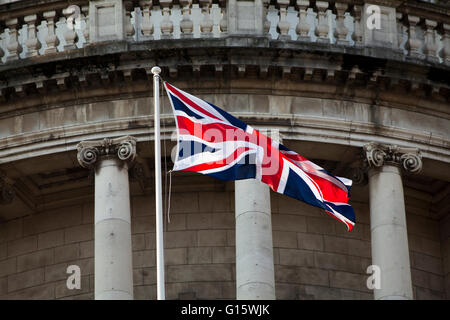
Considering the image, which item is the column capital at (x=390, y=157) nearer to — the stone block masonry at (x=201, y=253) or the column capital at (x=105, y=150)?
the stone block masonry at (x=201, y=253)

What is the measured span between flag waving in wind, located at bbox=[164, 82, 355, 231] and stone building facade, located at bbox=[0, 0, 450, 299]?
8.15ft

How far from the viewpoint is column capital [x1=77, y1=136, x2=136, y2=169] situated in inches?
1850

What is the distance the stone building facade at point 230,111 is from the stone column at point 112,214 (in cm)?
24

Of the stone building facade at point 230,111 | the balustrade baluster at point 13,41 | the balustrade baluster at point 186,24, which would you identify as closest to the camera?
the stone building facade at point 230,111

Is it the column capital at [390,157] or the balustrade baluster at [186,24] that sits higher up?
the balustrade baluster at [186,24]

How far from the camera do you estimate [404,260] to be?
1834 inches

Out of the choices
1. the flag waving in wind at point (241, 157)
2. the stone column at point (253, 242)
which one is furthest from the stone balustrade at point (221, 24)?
the flag waving in wind at point (241, 157)

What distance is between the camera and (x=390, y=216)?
47031mm

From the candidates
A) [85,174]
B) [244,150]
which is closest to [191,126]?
[244,150]

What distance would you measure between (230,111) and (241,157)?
4.40m

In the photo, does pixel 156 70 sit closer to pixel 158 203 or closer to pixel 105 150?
pixel 158 203

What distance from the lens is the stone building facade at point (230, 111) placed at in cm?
4747
